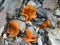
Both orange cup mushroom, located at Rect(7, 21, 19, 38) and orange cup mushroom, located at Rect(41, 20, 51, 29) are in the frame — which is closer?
orange cup mushroom, located at Rect(7, 21, 19, 38)

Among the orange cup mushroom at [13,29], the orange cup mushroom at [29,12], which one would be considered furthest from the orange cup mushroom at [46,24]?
the orange cup mushroom at [13,29]

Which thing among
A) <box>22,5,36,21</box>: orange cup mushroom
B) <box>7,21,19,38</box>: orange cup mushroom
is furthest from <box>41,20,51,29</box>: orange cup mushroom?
<box>7,21,19,38</box>: orange cup mushroom

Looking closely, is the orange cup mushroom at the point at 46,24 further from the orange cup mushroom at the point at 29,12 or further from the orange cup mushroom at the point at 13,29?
the orange cup mushroom at the point at 13,29

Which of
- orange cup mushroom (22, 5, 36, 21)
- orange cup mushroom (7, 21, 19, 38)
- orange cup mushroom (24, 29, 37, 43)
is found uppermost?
orange cup mushroom (22, 5, 36, 21)

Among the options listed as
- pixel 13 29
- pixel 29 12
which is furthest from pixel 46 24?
pixel 13 29

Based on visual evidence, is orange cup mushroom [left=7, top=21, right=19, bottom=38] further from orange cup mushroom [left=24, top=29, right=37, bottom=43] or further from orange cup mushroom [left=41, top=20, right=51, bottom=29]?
orange cup mushroom [left=41, top=20, right=51, bottom=29]

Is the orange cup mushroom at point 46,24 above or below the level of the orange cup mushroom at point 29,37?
above

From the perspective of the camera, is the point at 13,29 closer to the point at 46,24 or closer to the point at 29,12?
the point at 29,12

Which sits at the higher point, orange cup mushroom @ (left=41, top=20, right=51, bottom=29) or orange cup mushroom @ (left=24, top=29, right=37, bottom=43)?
orange cup mushroom @ (left=41, top=20, right=51, bottom=29)

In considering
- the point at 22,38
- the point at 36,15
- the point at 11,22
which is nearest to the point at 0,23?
the point at 11,22
